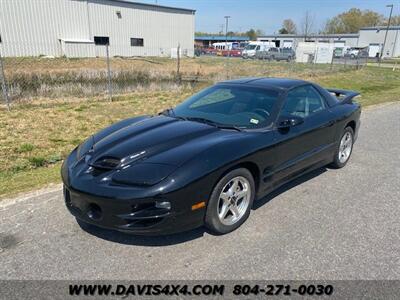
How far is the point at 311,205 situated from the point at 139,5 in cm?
3931

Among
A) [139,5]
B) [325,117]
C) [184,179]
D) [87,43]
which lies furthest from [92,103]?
[139,5]

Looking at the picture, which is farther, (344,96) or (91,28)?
(91,28)

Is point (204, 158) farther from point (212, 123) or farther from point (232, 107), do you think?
point (232, 107)

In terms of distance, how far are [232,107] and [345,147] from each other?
7.35 ft

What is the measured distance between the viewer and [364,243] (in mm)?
3084

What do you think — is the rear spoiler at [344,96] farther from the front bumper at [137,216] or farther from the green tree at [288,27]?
the green tree at [288,27]

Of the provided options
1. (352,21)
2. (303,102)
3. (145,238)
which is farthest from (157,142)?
(352,21)

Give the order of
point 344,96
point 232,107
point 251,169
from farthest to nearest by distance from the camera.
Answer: point 344,96 → point 232,107 → point 251,169

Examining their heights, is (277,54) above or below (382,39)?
below

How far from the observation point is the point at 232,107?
13.0 feet

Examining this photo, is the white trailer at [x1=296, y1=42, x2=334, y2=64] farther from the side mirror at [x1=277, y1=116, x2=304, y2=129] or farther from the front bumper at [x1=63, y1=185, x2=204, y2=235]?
the front bumper at [x1=63, y1=185, x2=204, y2=235]

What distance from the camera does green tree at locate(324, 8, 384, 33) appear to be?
98.1 metres

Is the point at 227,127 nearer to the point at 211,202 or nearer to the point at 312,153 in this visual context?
the point at 211,202

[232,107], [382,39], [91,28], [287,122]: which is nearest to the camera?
[287,122]
